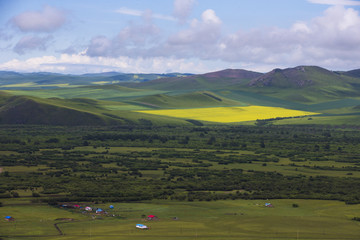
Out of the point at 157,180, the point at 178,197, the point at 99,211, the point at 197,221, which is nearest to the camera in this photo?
the point at 197,221

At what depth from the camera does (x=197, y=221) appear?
321ft

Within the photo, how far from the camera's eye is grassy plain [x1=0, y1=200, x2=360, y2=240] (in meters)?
86.8

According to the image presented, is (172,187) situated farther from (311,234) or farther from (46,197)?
(311,234)

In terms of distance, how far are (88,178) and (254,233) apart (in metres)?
69.3

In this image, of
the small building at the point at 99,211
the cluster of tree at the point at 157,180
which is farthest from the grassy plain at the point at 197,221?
the cluster of tree at the point at 157,180

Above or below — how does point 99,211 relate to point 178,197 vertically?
above

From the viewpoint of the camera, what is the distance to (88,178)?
14688 cm

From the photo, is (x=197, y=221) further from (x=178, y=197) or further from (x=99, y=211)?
(x=178, y=197)

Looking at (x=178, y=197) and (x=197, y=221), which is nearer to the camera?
(x=197, y=221)

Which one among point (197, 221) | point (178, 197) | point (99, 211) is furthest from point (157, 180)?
point (197, 221)

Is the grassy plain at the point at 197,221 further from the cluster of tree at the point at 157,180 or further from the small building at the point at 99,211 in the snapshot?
the cluster of tree at the point at 157,180

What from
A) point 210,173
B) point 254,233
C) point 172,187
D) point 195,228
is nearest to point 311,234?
point 254,233

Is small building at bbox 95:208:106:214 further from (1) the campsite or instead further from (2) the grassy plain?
(2) the grassy plain

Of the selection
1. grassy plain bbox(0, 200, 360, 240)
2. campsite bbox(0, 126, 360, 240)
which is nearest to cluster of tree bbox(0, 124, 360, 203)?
campsite bbox(0, 126, 360, 240)
